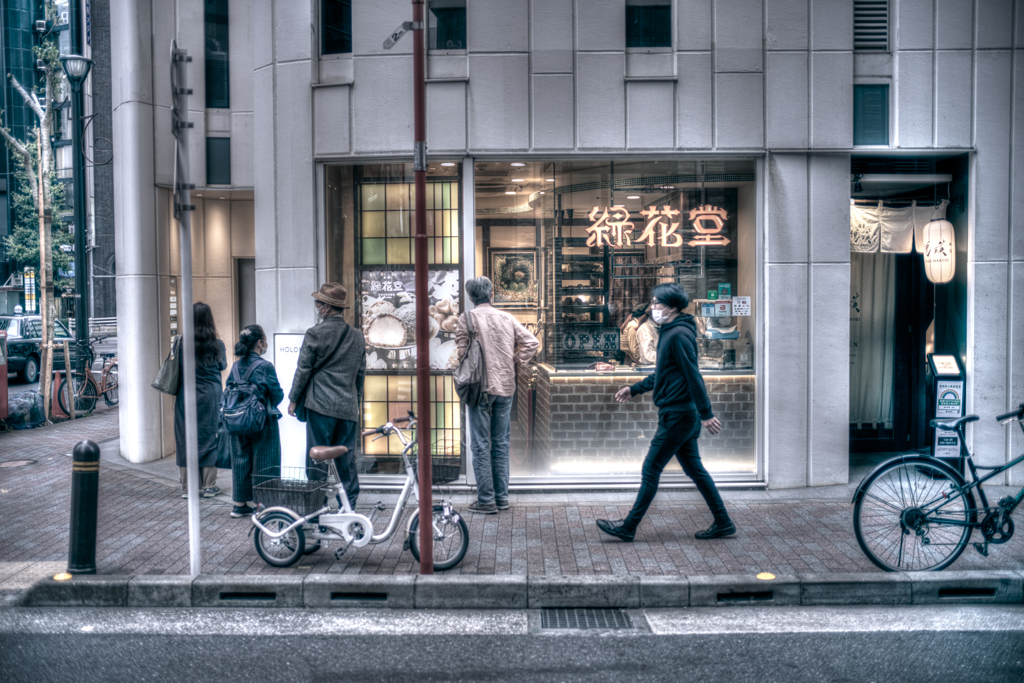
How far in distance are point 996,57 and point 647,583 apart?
671cm

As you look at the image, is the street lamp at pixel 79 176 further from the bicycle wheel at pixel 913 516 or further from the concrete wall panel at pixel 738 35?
the bicycle wheel at pixel 913 516

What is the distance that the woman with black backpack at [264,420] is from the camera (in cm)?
686

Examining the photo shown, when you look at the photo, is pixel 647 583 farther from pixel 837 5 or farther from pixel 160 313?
pixel 160 313

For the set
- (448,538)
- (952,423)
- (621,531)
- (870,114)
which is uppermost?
(870,114)

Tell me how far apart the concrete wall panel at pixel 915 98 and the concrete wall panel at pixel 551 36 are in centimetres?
347

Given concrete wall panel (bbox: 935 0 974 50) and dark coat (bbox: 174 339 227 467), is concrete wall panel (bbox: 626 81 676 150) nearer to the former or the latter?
concrete wall panel (bbox: 935 0 974 50)

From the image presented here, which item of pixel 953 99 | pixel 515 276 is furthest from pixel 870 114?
pixel 515 276

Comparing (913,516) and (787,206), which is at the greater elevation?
(787,206)

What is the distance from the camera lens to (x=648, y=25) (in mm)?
7891

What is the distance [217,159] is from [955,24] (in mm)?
8474

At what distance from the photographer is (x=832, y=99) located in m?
7.83

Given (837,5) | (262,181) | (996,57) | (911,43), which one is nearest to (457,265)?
(262,181)

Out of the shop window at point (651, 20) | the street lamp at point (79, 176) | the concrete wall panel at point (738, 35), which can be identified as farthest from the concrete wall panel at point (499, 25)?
the street lamp at point (79, 176)

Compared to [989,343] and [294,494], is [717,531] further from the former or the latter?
[989,343]
